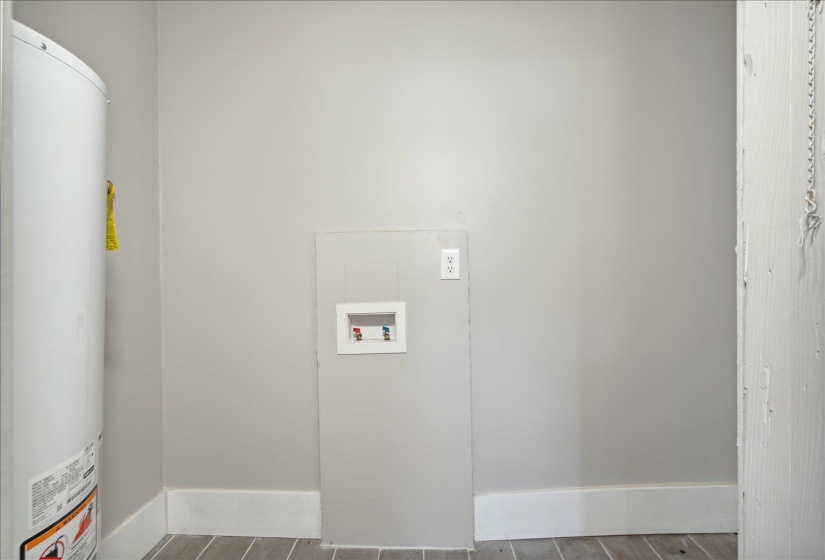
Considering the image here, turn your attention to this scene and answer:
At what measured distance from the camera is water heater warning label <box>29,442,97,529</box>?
72 cm

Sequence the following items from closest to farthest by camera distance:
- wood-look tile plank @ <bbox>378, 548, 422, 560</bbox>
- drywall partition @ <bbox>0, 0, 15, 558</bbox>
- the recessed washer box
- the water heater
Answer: drywall partition @ <bbox>0, 0, 15, 558</bbox>, the water heater, wood-look tile plank @ <bbox>378, 548, 422, 560</bbox>, the recessed washer box

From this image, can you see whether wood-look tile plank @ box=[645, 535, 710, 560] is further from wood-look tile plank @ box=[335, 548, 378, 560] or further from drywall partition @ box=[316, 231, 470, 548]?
wood-look tile plank @ box=[335, 548, 378, 560]

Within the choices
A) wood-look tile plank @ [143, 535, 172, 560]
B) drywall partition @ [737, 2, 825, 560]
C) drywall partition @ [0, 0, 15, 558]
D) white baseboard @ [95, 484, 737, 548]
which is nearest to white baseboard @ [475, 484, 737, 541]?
white baseboard @ [95, 484, 737, 548]

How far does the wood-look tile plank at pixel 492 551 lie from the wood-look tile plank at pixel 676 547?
0.59 m

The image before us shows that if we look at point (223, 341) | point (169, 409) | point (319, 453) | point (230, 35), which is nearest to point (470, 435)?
point (319, 453)

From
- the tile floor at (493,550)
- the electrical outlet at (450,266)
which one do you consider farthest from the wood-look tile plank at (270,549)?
the electrical outlet at (450,266)

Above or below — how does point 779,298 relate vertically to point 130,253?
below

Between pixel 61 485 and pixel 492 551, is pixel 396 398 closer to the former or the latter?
pixel 492 551

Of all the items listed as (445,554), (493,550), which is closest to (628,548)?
(493,550)

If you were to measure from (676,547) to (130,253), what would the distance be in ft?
8.16

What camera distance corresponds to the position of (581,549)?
5.05 ft

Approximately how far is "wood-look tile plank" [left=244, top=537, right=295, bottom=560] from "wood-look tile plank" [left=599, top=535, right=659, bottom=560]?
50.8 inches

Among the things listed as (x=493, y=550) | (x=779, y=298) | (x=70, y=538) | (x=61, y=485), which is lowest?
(x=493, y=550)

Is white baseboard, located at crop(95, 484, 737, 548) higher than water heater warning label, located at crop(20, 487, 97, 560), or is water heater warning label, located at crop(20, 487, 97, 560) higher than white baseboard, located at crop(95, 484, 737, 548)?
water heater warning label, located at crop(20, 487, 97, 560)
